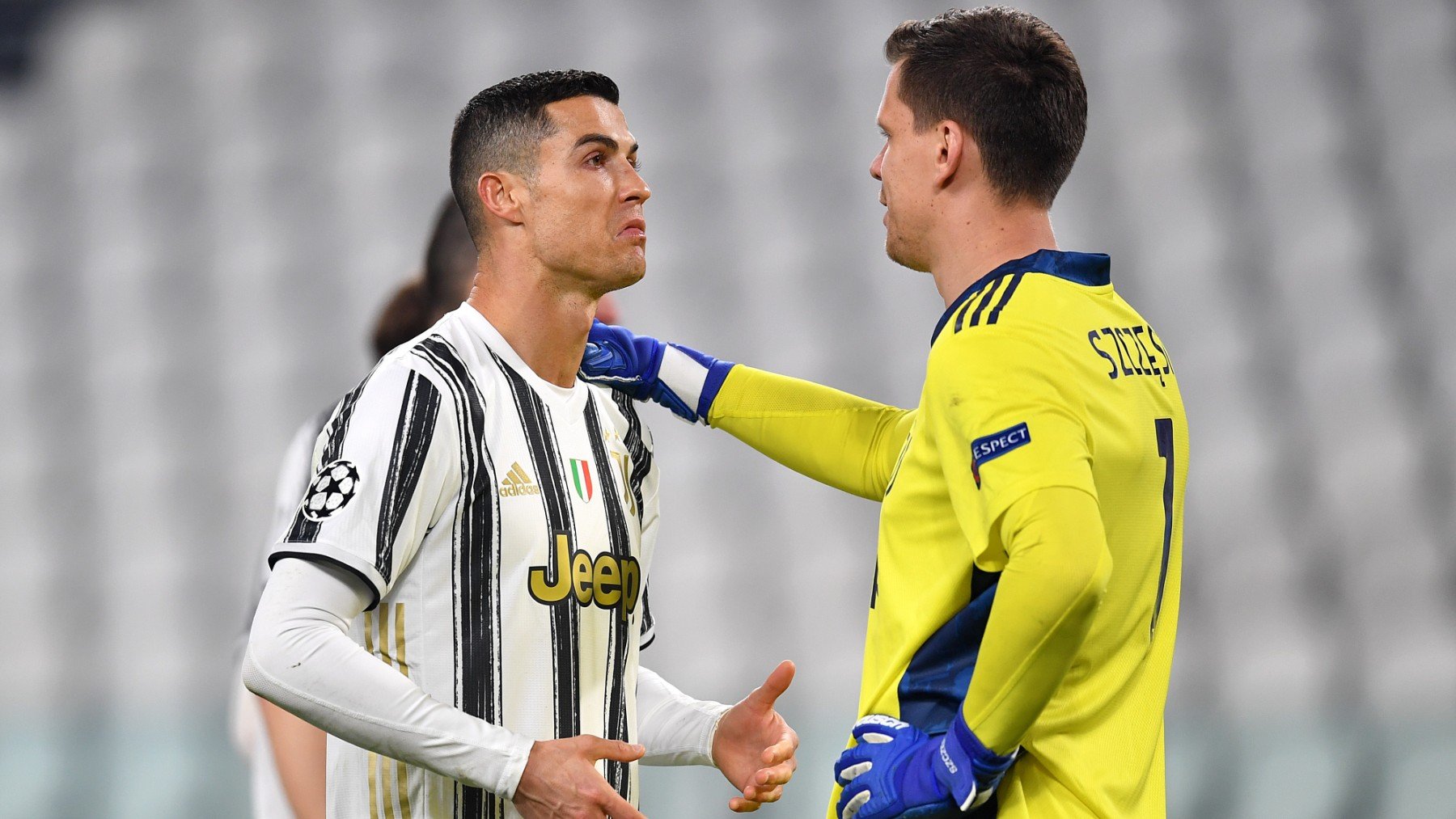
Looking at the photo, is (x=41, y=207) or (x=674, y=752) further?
(x=41, y=207)

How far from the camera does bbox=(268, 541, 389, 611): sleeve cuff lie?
158 cm

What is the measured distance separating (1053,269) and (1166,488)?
1.07ft

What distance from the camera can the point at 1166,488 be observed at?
174 cm

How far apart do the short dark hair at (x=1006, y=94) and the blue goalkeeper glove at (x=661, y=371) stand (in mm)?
581

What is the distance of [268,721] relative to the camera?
8.58 feet

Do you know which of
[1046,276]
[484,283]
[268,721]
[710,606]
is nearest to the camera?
[1046,276]

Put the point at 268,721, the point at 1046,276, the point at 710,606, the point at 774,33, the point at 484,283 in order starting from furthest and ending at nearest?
the point at 774,33 → the point at 710,606 → the point at 268,721 → the point at 484,283 → the point at 1046,276

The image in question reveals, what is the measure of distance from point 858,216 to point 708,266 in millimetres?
616

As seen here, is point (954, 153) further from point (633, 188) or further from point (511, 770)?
point (511, 770)

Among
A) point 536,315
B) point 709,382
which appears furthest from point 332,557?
point 709,382

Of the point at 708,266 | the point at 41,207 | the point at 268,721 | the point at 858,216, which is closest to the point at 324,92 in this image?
the point at 41,207

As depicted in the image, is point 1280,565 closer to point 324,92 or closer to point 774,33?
point 774,33

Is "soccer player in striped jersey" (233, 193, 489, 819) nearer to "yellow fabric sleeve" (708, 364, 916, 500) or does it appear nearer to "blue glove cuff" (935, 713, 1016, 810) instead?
"yellow fabric sleeve" (708, 364, 916, 500)

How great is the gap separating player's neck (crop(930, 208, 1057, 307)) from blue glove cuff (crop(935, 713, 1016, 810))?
A: 0.59m
